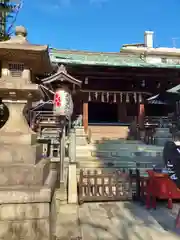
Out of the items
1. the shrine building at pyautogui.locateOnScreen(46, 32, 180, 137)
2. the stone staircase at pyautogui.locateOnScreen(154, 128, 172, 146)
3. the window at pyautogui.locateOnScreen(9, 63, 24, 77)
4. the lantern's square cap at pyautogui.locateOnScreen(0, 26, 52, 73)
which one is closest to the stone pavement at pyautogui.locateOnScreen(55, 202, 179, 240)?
the window at pyautogui.locateOnScreen(9, 63, 24, 77)

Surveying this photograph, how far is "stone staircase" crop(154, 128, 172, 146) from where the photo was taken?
1100cm

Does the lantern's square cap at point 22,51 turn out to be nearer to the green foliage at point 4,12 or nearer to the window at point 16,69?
the window at point 16,69

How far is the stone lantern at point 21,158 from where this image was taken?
2.67 m

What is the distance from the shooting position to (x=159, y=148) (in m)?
9.86

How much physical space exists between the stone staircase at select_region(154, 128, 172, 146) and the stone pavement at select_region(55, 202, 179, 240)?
21.6ft

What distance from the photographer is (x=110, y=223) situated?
4.04 metres

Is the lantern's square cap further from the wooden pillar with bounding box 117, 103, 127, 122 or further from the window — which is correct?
the wooden pillar with bounding box 117, 103, 127, 122

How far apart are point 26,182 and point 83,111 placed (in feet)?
35.4

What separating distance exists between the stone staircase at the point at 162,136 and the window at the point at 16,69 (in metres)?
9.46

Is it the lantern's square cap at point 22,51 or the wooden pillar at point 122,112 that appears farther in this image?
the wooden pillar at point 122,112

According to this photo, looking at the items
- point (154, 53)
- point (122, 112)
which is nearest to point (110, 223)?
point (122, 112)

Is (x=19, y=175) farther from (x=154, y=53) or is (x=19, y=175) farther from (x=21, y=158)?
(x=154, y=53)

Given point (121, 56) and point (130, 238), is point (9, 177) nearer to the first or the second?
point (130, 238)

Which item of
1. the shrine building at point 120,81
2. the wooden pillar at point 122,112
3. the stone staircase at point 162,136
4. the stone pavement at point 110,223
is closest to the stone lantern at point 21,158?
the stone pavement at point 110,223
